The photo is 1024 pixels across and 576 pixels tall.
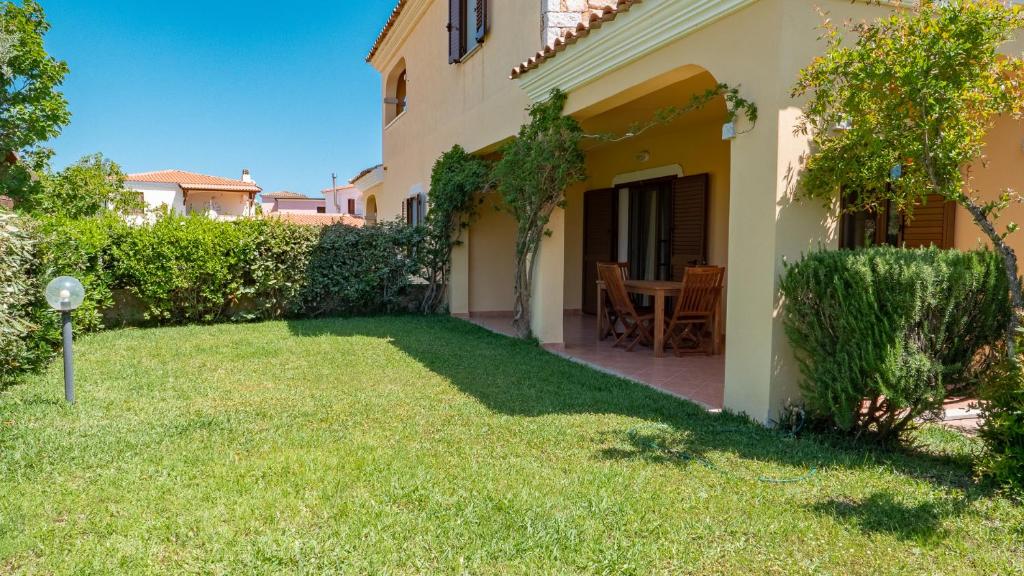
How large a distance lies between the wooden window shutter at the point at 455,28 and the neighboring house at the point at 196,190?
31.9 metres

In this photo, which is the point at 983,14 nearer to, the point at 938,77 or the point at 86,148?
the point at 938,77

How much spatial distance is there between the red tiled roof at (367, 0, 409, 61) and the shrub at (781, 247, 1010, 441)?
42.0 ft

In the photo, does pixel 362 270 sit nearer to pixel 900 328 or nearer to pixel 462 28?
pixel 462 28

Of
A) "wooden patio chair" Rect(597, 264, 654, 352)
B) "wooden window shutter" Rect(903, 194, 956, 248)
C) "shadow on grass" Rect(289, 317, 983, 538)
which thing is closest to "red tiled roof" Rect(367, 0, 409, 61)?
"shadow on grass" Rect(289, 317, 983, 538)

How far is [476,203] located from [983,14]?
9549 millimetres

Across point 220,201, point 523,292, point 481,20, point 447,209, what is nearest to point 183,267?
point 447,209

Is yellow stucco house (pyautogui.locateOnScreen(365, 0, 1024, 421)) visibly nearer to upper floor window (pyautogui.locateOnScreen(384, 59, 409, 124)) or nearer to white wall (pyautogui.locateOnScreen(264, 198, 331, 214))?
upper floor window (pyautogui.locateOnScreen(384, 59, 409, 124))

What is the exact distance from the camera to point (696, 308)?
8.27m

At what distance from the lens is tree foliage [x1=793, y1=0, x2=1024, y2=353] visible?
387cm

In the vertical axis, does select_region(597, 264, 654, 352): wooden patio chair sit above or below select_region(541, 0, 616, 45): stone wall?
below

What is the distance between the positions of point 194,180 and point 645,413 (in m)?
46.0

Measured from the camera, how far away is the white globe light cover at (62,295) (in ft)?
18.0

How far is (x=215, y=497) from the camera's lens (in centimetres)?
358

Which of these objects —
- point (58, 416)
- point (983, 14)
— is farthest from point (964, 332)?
point (58, 416)
